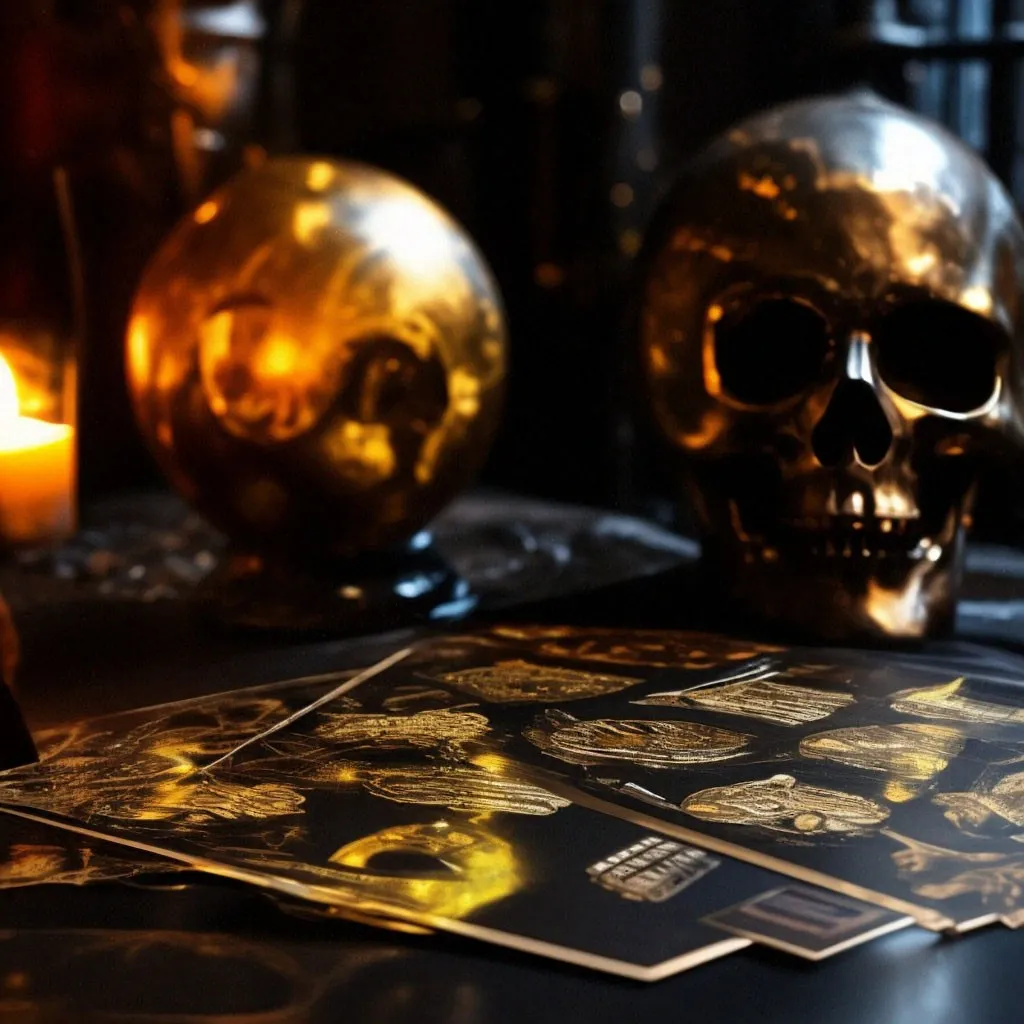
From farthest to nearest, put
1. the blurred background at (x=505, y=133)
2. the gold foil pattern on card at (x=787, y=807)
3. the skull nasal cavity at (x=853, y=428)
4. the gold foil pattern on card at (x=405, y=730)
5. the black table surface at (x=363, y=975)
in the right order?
the blurred background at (x=505, y=133) → the skull nasal cavity at (x=853, y=428) → the gold foil pattern on card at (x=405, y=730) → the gold foil pattern on card at (x=787, y=807) → the black table surface at (x=363, y=975)

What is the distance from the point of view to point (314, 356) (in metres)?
0.81

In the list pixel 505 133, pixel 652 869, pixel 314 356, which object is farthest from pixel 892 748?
pixel 505 133

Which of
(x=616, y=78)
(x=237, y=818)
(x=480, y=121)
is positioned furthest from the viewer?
(x=480, y=121)

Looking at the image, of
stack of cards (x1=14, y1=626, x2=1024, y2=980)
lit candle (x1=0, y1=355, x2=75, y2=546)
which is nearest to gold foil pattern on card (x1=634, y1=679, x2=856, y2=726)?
stack of cards (x1=14, y1=626, x2=1024, y2=980)

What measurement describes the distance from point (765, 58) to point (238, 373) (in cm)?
67

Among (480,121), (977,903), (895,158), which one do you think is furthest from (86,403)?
(977,903)

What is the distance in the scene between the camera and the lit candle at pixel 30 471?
78 centimetres

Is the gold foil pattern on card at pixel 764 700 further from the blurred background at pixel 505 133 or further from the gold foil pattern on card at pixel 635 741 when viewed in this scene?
the blurred background at pixel 505 133

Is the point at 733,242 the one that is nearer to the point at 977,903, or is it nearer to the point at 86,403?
the point at 977,903

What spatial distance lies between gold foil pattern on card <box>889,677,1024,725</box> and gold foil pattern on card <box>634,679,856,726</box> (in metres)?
0.03

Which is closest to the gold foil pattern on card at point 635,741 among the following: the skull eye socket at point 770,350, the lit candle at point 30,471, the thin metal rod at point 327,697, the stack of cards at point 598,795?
the stack of cards at point 598,795

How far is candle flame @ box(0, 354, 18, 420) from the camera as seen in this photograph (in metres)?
0.77

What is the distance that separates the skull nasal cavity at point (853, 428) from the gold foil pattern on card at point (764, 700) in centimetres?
15

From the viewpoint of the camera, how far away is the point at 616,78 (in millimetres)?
1226
